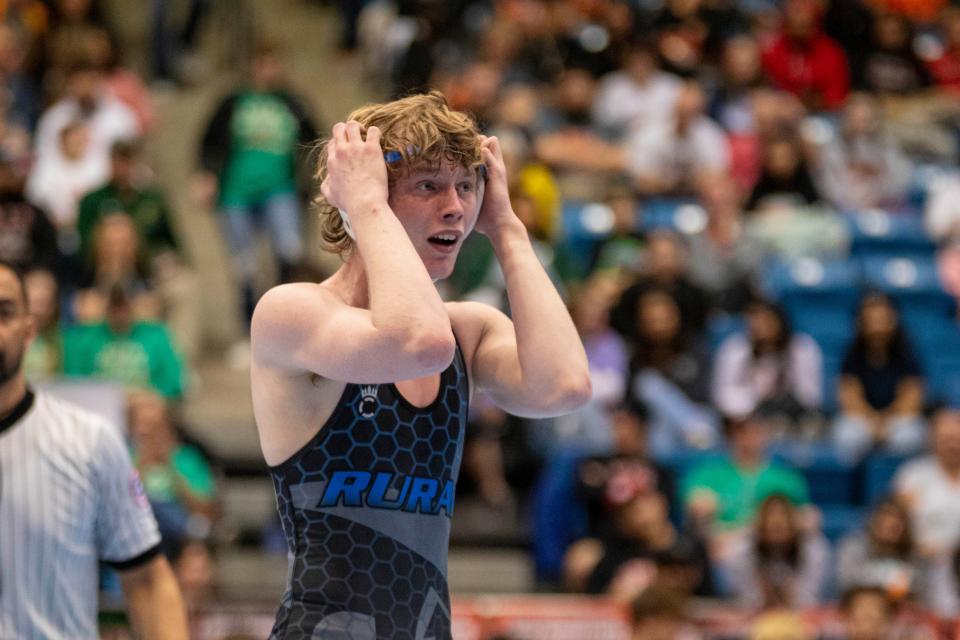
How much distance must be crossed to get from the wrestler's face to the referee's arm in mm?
1549

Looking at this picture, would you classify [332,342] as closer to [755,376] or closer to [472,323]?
[472,323]

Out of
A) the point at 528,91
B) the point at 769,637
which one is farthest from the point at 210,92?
the point at 769,637

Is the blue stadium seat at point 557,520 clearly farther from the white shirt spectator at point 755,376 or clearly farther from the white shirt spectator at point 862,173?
the white shirt spectator at point 862,173

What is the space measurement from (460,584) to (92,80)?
235 inches

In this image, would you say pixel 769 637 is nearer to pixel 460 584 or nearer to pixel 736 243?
pixel 460 584

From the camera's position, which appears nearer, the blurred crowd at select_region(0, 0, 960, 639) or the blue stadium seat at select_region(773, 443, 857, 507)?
the blurred crowd at select_region(0, 0, 960, 639)

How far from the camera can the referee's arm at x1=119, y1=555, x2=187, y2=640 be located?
4.66 metres

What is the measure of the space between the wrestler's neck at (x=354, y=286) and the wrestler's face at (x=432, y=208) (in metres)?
0.16

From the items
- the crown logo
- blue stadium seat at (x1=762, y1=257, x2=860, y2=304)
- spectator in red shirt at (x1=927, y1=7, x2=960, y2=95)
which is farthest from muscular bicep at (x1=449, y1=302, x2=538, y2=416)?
spectator in red shirt at (x1=927, y1=7, x2=960, y2=95)

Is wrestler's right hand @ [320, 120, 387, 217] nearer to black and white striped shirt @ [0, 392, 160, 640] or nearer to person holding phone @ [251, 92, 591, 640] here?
person holding phone @ [251, 92, 591, 640]

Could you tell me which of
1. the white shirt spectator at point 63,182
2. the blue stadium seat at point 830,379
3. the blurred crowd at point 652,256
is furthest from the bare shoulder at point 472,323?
the white shirt spectator at point 63,182

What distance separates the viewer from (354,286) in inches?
150

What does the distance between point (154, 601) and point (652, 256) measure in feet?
26.9

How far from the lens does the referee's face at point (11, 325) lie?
15.1 ft
